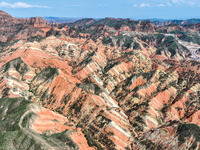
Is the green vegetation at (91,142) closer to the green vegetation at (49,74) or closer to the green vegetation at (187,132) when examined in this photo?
the green vegetation at (187,132)

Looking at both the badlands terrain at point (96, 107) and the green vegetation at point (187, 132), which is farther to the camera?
the green vegetation at point (187, 132)

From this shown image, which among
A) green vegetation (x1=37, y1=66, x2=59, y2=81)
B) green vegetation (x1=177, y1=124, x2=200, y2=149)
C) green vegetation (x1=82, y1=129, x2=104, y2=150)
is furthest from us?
green vegetation (x1=37, y1=66, x2=59, y2=81)

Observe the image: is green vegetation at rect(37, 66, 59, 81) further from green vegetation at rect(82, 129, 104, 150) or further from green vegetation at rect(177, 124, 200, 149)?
green vegetation at rect(177, 124, 200, 149)

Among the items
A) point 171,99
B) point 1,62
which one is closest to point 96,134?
point 171,99

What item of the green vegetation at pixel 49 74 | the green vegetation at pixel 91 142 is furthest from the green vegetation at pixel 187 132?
the green vegetation at pixel 49 74

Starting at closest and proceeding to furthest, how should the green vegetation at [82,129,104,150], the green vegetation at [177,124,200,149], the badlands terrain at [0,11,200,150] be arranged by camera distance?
the badlands terrain at [0,11,200,150] → the green vegetation at [177,124,200,149] → the green vegetation at [82,129,104,150]

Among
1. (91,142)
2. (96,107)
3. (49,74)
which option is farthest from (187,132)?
(49,74)

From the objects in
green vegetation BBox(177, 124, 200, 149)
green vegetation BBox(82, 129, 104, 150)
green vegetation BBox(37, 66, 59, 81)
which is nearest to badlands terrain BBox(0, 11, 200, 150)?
green vegetation BBox(177, 124, 200, 149)

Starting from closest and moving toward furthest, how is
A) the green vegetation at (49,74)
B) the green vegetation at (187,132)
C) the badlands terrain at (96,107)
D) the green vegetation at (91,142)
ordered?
the badlands terrain at (96,107), the green vegetation at (187,132), the green vegetation at (91,142), the green vegetation at (49,74)

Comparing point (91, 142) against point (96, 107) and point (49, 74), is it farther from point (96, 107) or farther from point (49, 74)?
point (49, 74)

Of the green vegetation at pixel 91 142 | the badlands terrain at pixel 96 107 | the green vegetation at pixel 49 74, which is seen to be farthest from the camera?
the green vegetation at pixel 49 74

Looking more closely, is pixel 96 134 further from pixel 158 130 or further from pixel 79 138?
pixel 158 130
